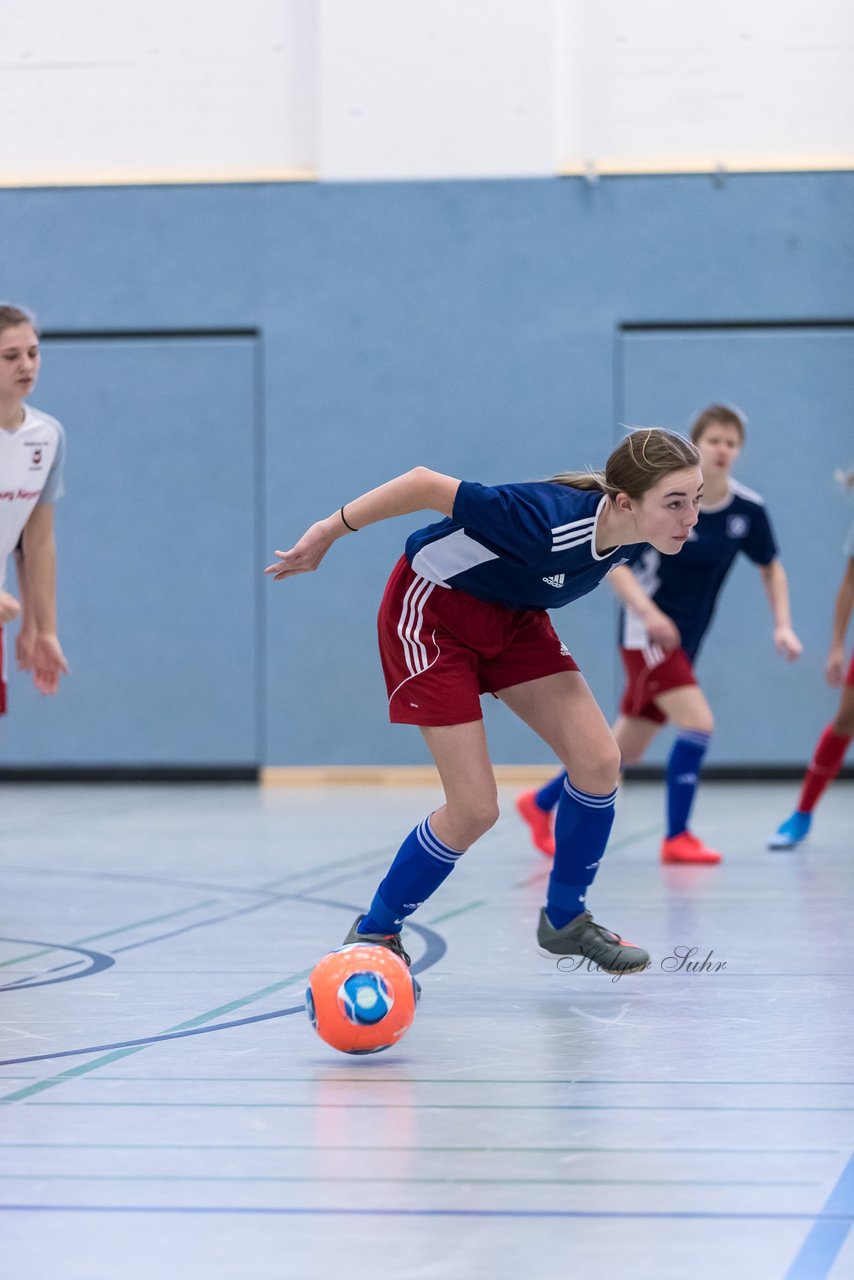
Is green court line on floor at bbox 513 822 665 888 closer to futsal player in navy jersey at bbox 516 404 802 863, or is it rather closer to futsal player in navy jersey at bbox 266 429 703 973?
futsal player in navy jersey at bbox 516 404 802 863

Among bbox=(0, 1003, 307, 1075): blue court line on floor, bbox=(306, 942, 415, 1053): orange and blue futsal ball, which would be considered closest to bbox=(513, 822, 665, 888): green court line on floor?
bbox=(0, 1003, 307, 1075): blue court line on floor

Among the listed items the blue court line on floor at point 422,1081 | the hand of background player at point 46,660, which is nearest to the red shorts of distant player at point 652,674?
the hand of background player at point 46,660

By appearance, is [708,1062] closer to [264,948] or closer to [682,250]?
[264,948]

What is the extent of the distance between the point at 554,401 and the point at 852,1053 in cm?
766

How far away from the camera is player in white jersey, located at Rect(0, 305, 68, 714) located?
502 cm

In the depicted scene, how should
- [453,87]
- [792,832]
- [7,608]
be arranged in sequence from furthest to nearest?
[453,87]
[792,832]
[7,608]

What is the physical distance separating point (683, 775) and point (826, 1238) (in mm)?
4336

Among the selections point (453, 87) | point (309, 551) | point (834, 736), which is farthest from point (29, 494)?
point (453, 87)

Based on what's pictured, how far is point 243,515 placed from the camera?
35.1 ft

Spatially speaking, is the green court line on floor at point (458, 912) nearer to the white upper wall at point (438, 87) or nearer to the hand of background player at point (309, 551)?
the hand of background player at point (309, 551)

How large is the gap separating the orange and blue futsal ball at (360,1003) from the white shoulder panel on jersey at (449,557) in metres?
0.86

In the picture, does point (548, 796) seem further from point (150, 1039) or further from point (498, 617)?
point (150, 1039)

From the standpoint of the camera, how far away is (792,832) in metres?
6.81

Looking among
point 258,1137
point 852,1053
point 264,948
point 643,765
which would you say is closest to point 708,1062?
point 852,1053
